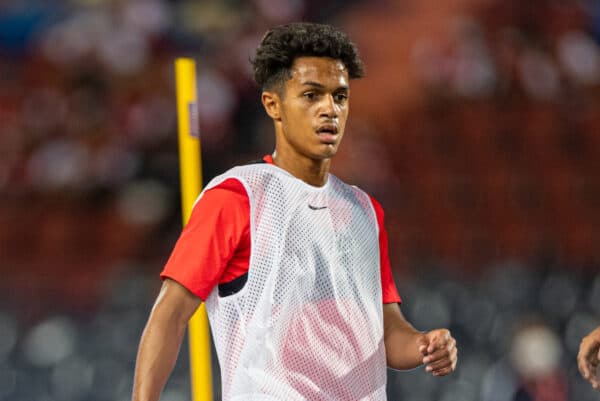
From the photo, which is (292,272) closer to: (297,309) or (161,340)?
(297,309)

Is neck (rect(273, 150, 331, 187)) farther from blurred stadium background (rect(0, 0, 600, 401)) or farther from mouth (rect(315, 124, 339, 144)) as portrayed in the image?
blurred stadium background (rect(0, 0, 600, 401))

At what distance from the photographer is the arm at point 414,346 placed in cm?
184

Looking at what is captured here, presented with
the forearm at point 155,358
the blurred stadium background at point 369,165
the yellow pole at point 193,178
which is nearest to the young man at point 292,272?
the forearm at point 155,358

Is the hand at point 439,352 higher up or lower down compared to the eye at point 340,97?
lower down

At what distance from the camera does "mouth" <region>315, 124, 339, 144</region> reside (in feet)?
6.41

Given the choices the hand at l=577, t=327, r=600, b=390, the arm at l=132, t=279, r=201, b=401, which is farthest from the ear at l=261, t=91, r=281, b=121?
the hand at l=577, t=327, r=600, b=390

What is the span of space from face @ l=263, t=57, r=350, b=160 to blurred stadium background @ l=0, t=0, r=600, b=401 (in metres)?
2.46

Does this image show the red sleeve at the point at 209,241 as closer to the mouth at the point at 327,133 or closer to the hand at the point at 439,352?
the mouth at the point at 327,133

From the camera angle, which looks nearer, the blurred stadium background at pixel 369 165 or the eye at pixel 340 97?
the eye at pixel 340 97

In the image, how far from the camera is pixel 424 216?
482 centimetres

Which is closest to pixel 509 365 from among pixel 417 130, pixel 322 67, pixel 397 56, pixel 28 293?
pixel 417 130

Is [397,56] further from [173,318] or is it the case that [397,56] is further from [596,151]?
[173,318]

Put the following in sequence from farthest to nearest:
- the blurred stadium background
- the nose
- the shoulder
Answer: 1. the blurred stadium background
2. the shoulder
3. the nose

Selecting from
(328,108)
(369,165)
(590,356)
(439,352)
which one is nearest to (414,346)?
(439,352)
